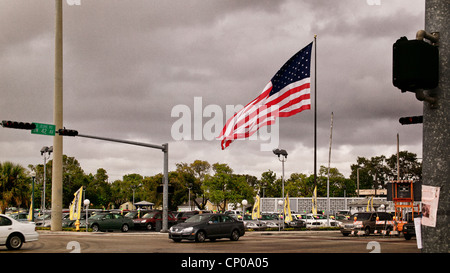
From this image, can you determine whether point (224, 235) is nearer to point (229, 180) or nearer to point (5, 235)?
point (5, 235)

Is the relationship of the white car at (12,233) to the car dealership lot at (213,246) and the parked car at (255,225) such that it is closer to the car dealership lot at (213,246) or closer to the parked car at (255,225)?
the car dealership lot at (213,246)

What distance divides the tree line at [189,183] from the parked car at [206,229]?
1055 inches

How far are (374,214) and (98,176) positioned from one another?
91349mm

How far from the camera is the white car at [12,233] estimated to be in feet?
66.3

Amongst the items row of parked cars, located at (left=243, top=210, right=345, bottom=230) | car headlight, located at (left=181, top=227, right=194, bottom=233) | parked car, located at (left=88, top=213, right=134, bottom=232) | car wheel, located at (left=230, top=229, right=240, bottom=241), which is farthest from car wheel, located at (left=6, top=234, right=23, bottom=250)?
row of parked cars, located at (left=243, top=210, right=345, bottom=230)

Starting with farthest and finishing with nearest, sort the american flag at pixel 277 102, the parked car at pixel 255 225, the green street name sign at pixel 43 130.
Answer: the parked car at pixel 255 225 < the green street name sign at pixel 43 130 < the american flag at pixel 277 102

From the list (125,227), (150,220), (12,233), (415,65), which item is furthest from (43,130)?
(415,65)

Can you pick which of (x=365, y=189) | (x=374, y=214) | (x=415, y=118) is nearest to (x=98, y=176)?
(x=365, y=189)

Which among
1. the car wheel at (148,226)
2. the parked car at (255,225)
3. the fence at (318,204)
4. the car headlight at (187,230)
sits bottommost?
the fence at (318,204)

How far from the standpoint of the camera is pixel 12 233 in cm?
2038

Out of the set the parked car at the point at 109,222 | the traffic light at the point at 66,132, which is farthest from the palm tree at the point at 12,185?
the traffic light at the point at 66,132

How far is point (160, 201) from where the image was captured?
102 meters

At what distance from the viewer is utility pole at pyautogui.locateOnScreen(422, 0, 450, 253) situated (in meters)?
4.62

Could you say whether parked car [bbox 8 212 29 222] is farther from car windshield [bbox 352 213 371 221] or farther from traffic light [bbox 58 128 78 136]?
car windshield [bbox 352 213 371 221]
